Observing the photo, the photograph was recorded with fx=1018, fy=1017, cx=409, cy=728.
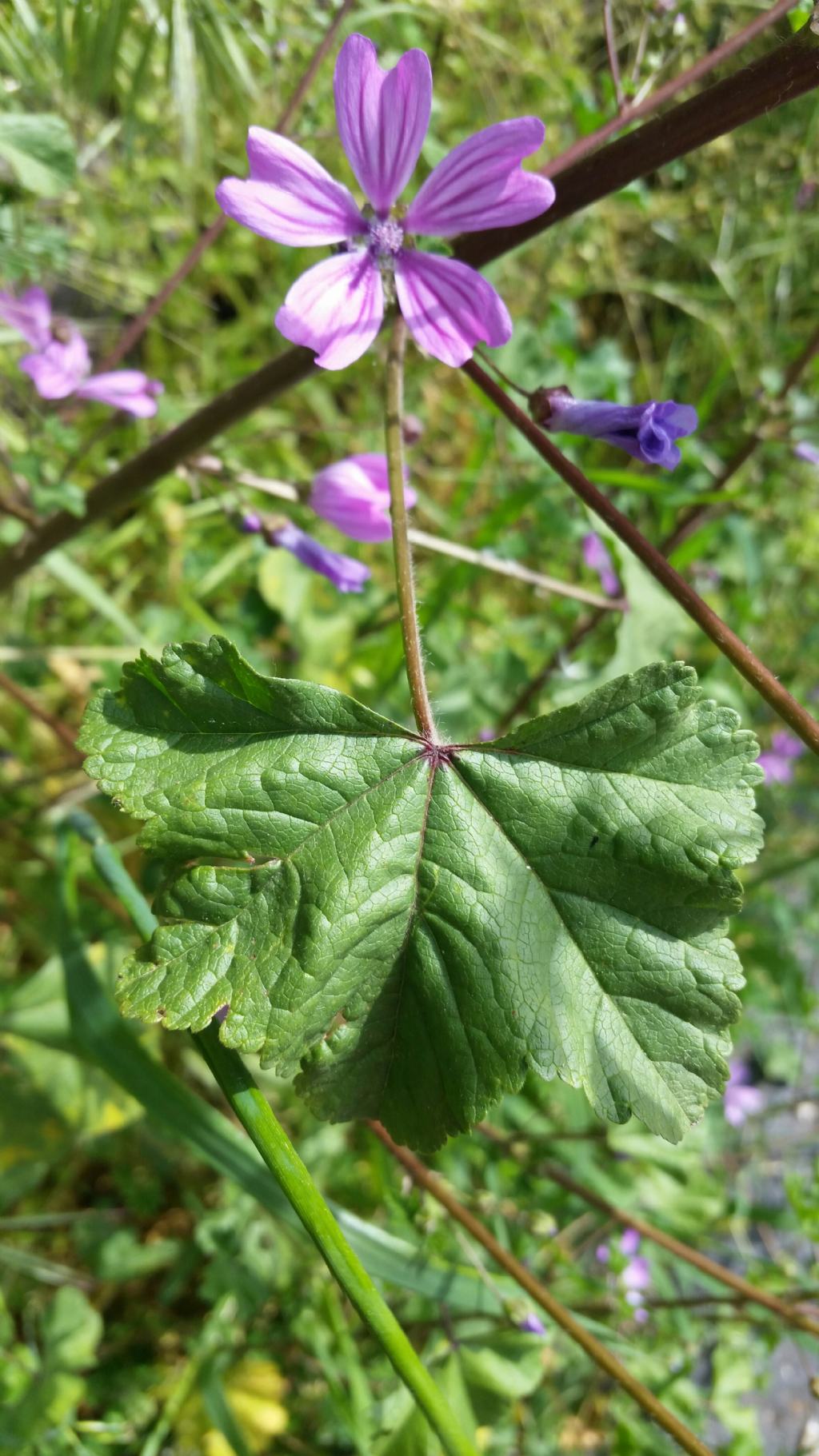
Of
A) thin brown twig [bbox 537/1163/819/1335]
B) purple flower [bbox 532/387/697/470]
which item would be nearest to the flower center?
purple flower [bbox 532/387/697/470]

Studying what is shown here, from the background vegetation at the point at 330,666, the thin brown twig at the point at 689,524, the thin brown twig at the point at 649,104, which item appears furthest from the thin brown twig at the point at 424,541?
the thin brown twig at the point at 649,104

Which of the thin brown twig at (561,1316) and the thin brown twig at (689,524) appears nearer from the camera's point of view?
the thin brown twig at (561,1316)

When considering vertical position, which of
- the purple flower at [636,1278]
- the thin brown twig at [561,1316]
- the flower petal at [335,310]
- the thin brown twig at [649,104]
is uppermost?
the thin brown twig at [649,104]

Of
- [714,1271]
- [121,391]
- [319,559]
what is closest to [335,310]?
[319,559]

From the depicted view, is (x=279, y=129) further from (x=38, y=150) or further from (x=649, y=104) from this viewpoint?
(x=649, y=104)

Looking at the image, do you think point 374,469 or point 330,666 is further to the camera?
point 330,666

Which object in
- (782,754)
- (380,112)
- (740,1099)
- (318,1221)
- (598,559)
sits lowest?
(740,1099)

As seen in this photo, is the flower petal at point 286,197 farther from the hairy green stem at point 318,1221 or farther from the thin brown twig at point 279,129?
the hairy green stem at point 318,1221
